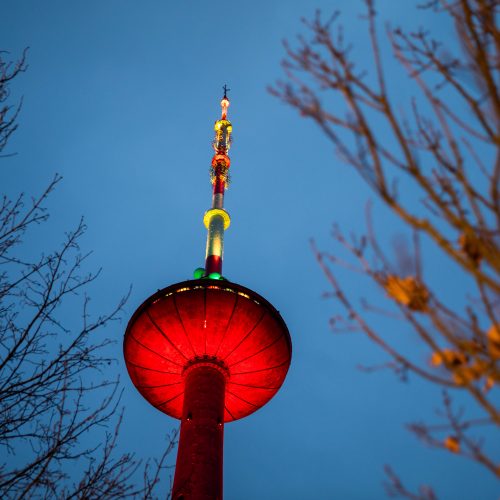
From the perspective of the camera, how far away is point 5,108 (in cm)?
622

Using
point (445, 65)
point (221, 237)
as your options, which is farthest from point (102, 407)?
point (221, 237)

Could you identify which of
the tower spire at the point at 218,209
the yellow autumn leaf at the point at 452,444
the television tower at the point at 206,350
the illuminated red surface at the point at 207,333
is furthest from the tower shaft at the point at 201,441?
the yellow autumn leaf at the point at 452,444

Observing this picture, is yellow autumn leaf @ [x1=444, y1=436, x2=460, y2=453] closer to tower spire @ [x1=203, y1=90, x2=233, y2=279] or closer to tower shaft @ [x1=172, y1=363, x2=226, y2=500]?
tower shaft @ [x1=172, y1=363, x2=226, y2=500]

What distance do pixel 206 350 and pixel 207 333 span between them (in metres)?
0.45

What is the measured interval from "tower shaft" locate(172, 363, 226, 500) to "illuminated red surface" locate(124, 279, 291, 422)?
0.88 m

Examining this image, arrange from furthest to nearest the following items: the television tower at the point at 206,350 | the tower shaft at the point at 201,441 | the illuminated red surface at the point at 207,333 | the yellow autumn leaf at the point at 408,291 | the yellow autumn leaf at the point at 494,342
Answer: the illuminated red surface at the point at 207,333 < the television tower at the point at 206,350 < the tower shaft at the point at 201,441 < the yellow autumn leaf at the point at 408,291 < the yellow autumn leaf at the point at 494,342

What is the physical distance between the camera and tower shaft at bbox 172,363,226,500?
1248cm

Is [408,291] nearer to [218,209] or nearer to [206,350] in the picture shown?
[206,350]

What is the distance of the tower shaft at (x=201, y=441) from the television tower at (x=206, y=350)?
0.08 feet

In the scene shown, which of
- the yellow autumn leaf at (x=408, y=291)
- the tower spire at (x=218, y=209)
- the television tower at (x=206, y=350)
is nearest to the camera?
the yellow autumn leaf at (x=408, y=291)

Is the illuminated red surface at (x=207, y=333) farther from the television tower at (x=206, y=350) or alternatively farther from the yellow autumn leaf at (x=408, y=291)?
the yellow autumn leaf at (x=408, y=291)

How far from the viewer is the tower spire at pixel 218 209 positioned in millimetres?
18953

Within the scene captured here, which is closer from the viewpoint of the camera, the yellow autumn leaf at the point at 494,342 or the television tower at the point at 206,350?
the yellow autumn leaf at the point at 494,342

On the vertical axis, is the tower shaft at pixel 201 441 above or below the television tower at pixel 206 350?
below
